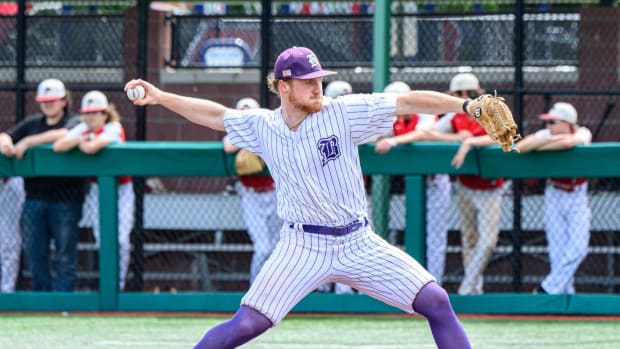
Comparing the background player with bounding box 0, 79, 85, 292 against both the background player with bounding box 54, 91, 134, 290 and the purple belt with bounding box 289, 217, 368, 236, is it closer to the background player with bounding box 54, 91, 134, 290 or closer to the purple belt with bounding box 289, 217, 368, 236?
the background player with bounding box 54, 91, 134, 290

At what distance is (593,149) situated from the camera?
8.38 meters

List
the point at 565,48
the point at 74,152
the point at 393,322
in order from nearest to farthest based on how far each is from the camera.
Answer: the point at 393,322
the point at 74,152
the point at 565,48

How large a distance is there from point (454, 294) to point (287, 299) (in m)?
4.00

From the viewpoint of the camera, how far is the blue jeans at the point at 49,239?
29.6 feet

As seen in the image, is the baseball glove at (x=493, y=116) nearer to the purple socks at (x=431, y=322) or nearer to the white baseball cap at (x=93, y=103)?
the purple socks at (x=431, y=322)

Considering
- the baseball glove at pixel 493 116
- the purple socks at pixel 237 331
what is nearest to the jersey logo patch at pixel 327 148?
the baseball glove at pixel 493 116

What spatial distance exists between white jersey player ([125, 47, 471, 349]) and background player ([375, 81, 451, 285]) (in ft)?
11.4

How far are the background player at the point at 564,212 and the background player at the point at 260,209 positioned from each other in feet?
6.39

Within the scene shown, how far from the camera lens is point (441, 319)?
4.85 meters

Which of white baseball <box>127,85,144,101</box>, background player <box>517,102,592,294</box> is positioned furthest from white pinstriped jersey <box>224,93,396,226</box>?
background player <box>517,102,592,294</box>

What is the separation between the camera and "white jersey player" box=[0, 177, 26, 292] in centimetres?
927

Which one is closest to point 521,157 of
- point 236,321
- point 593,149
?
point 593,149

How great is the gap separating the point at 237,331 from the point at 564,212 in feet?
15.5

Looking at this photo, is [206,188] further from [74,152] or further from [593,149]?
[593,149]
